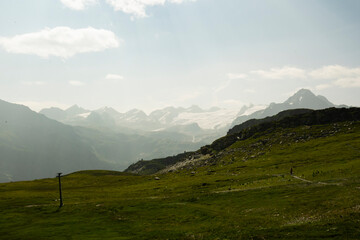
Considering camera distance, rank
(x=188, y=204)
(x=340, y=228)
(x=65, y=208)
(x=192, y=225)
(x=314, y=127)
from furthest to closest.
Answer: (x=314, y=127)
(x=65, y=208)
(x=188, y=204)
(x=192, y=225)
(x=340, y=228)

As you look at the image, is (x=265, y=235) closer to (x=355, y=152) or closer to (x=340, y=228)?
(x=340, y=228)

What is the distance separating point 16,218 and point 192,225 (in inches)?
2023

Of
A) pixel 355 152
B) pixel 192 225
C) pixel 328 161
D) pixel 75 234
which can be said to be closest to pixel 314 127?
pixel 355 152

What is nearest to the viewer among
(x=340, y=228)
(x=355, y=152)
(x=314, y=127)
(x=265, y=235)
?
(x=340, y=228)

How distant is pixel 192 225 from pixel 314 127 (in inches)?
6252

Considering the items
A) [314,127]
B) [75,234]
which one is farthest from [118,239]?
[314,127]

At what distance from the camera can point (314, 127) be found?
180000mm

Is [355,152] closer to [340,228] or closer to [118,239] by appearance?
[340,228]

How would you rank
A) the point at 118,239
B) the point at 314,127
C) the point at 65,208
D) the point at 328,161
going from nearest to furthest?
1. the point at 118,239
2. the point at 65,208
3. the point at 328,161
4. the point at 314,127

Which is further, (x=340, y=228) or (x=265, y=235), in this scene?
(x=265, y=235)

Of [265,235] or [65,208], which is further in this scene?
[65,208]

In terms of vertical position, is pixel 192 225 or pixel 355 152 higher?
pixel 355 152

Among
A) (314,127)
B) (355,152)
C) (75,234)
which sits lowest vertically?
(75,234)

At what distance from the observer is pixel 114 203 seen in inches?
3137
